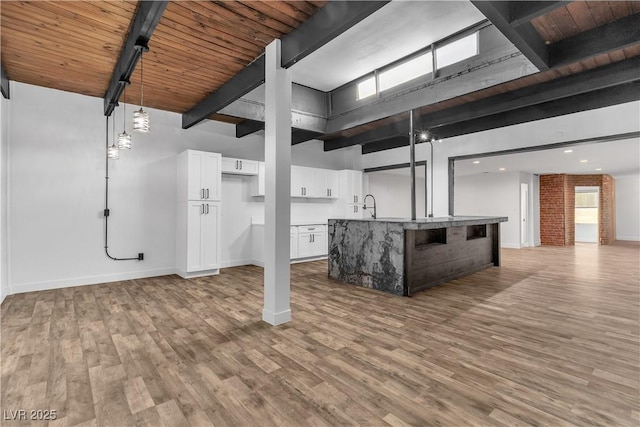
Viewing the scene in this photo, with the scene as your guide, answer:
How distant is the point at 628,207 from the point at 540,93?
1187 cm

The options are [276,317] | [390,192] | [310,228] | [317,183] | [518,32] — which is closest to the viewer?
[518,32]

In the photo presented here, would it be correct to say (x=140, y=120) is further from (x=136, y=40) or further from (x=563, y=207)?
(x=563, y=207)

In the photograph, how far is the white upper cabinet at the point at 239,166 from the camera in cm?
568

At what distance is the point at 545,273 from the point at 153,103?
7271mm

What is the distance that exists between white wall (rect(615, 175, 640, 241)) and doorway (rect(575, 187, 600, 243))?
3.35 ft

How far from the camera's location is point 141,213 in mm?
5117

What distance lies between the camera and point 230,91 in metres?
4.09

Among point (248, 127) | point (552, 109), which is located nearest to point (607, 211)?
point (552, 109)

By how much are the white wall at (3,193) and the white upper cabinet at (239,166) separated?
284 cm

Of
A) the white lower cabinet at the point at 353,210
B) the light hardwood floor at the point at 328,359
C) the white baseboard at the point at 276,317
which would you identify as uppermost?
the white lower cabinet at the point at 353,210

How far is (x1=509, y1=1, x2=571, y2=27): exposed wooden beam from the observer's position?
7.89ft

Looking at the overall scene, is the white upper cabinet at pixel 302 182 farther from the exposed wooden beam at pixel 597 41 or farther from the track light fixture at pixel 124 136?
the exposed wooden beam at pixel 597 41

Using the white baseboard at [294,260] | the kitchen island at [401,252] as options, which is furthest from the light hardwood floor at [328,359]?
the white baseboard at [294,260]

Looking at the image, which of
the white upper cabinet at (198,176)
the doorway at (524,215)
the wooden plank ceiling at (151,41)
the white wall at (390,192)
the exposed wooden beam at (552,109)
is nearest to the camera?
the wooden plank ceiling at (151,41)
